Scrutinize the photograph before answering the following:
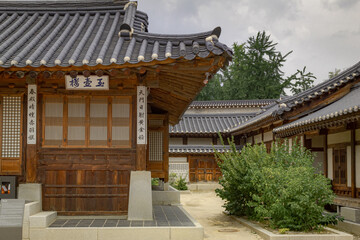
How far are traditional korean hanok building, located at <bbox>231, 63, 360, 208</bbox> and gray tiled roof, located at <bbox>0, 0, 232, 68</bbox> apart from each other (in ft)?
19.3

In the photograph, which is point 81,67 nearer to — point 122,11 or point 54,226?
point 54,226

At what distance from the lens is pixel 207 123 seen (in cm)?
3656

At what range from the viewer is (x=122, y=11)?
42.0ft

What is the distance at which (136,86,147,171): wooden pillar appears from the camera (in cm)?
993

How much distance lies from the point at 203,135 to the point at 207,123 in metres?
2.71

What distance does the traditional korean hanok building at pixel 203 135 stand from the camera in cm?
3222

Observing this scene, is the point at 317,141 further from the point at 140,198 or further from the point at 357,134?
the point at 140,198

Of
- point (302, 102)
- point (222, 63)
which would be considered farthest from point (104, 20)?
point (302, 102)

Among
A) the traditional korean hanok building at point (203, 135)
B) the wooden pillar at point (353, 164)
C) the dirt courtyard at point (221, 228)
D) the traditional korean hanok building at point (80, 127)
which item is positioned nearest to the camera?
the traditional korean hanok building at point (80, 127)

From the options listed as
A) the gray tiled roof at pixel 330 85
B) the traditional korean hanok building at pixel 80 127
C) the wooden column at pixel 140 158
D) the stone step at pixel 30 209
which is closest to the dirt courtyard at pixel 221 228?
the wooden column at pixel 140 158

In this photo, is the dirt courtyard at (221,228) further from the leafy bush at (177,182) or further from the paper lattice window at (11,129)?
the leafy bush at (177,182)

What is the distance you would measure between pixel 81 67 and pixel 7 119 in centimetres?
270

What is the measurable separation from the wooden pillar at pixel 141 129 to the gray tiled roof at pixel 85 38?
1137 mm

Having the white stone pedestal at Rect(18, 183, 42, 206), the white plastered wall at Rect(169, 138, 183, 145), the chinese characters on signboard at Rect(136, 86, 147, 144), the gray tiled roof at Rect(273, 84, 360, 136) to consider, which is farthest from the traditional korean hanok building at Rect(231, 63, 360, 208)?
the white plastered wall at Rect(169, 138, 183, 145)
